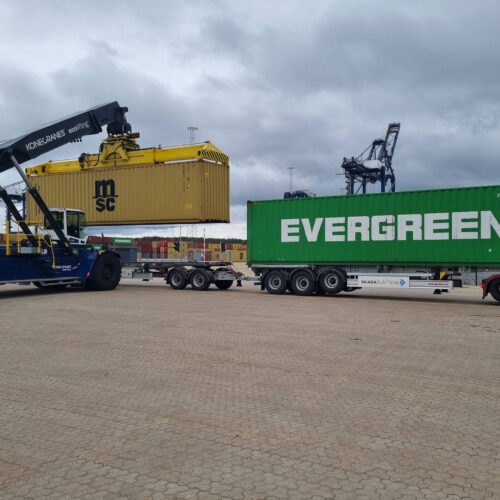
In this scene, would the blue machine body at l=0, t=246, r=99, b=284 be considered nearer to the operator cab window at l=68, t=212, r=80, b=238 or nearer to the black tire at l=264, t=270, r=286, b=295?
the operator cab window at l=68, t=212, r=80, b=238

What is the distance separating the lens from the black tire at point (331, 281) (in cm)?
1722

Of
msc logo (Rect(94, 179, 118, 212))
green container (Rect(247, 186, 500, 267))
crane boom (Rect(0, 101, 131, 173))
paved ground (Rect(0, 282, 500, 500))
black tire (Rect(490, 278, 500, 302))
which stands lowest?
paved ground (Rect(0, 282, 500, 500))

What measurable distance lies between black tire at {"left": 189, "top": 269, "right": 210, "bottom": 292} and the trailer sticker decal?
3.78 meters

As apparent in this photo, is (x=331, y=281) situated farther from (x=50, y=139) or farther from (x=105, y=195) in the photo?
(x=50, y=139)

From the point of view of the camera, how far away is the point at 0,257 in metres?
15.7

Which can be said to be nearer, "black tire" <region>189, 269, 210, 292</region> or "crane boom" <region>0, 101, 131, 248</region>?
"crane boom" <region>0, 101, 131, 248</region>

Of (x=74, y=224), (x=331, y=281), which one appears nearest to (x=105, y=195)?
A: (x=74, y=224)

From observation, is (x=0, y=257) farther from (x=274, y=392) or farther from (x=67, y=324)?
(x=274, y=392)

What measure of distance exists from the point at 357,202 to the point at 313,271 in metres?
3.01

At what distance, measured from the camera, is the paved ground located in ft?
11.1

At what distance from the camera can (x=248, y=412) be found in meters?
4.77

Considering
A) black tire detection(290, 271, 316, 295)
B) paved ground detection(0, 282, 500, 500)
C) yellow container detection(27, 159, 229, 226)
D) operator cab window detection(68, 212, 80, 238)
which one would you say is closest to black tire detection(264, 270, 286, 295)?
black tire detection(290, 271, 316, 295)

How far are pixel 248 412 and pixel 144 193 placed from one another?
53.8ft

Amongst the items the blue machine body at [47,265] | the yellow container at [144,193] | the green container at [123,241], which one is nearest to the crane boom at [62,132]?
the yellow container at [144,193]
